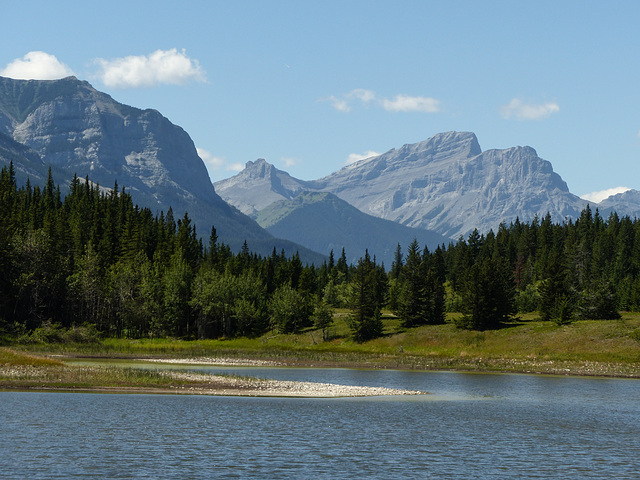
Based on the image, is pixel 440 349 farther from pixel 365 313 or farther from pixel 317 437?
pixel 317 437

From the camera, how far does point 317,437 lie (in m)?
39.4

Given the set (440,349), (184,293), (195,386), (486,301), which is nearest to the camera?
(195,386)

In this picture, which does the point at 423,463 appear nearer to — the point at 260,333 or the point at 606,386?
the point at 606,386

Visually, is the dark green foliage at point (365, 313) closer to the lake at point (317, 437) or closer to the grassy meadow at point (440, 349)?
the grassy meadow at point (440, 349)

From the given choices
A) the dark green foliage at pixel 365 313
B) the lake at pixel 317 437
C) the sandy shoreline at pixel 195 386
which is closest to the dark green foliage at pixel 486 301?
the dark green foliage at pixel 365 313

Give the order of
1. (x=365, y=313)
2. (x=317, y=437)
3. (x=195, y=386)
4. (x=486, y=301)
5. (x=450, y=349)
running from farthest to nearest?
(x=365, y=313) → (x=486, y=301) → (x=450, y=349) → (x=195, y=386) → (x=317, y=437)

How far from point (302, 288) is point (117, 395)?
11966 cm

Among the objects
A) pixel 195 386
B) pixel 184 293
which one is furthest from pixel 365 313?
pixel 195 386

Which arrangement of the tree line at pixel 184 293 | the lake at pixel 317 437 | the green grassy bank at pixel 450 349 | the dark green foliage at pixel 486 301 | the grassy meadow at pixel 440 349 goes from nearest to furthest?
the lake at pixel 317 437, the grassy meadow at pixel 440 349, the green grassy bank at pixel 450 349, the dark green foliage at pixel 486 301, the tree line at pixel 184 293

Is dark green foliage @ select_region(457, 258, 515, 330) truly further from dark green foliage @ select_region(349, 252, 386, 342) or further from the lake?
the lake

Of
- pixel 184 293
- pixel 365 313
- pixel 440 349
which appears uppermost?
pixel 184 293

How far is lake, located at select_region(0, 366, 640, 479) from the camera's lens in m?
31.1

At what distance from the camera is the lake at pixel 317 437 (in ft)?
102

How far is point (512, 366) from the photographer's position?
97.2 meters
